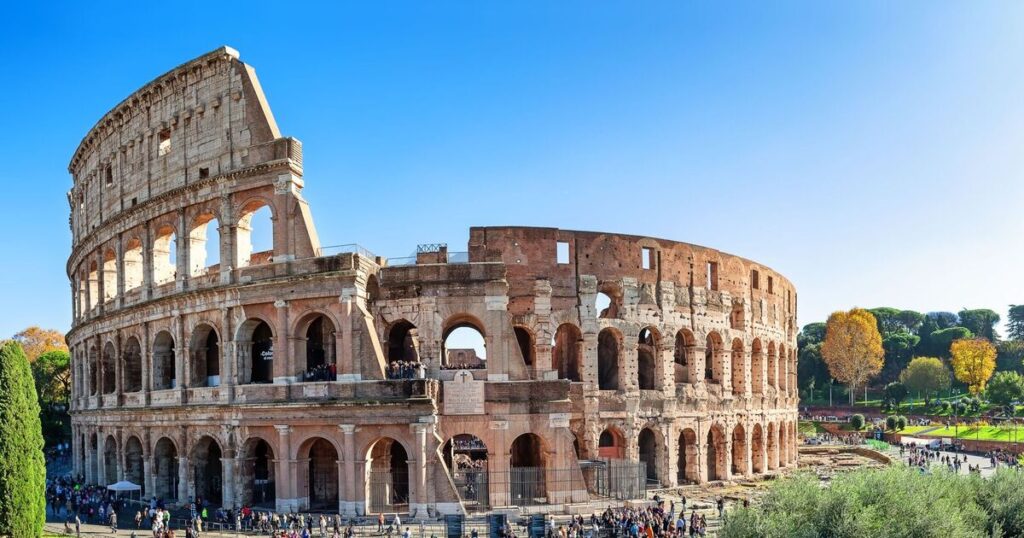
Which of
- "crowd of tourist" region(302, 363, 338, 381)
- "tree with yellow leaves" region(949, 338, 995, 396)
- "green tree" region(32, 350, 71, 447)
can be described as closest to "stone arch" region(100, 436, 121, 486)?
"crowd of tourist" region(302, 363, 338, 381)

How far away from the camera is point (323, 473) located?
27.7 metres

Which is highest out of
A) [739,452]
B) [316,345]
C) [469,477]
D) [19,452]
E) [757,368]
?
[316,345]

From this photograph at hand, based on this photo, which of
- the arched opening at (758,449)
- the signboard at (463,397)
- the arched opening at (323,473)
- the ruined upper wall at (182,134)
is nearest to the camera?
the signboard at (463,397)

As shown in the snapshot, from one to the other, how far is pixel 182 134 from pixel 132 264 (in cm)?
650

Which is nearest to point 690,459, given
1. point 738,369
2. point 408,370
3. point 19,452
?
point 738,369

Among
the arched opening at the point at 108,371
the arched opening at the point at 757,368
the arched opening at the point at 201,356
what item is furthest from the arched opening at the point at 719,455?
the arched opening at the point at 108,371

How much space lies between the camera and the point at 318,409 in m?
25.3

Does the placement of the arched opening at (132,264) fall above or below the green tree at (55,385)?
above

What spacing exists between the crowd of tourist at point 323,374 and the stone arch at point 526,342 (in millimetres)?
6574

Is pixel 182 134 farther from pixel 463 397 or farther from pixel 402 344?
pixel 463 397

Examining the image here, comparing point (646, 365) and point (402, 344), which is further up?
point (402, 344)

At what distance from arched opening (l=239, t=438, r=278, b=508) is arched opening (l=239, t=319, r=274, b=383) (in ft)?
7.50

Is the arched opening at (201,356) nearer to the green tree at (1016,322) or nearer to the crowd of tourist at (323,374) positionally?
the crowd of tourist at (323,374)

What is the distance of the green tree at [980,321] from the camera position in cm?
9475
